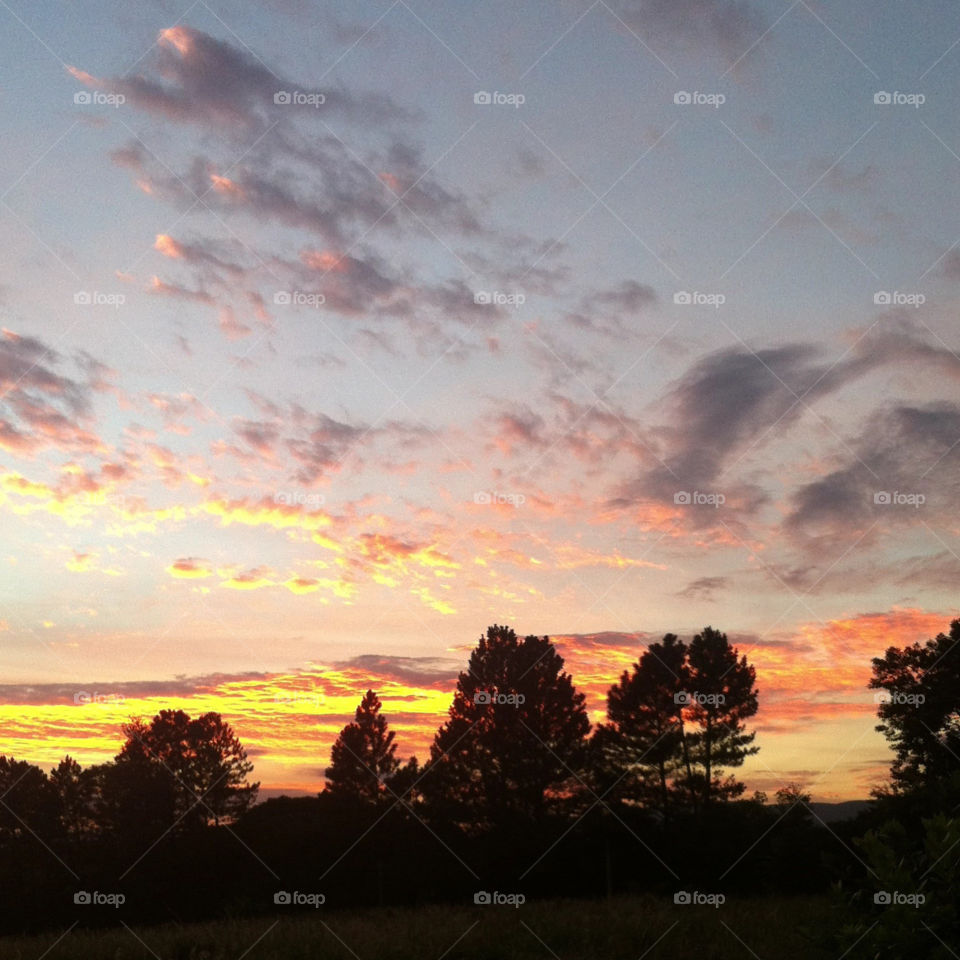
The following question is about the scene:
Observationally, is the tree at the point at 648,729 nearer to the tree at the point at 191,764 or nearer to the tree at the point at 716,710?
the tree at the point at 716,710

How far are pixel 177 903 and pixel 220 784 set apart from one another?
563 inches

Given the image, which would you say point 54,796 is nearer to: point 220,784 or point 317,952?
point 220,784

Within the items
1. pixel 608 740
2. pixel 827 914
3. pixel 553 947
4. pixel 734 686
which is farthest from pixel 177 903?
pixel 827 914

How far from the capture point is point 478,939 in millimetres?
19344

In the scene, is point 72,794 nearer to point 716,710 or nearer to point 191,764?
point 191,764

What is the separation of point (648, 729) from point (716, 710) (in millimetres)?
3898

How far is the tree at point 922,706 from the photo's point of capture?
1812 inches

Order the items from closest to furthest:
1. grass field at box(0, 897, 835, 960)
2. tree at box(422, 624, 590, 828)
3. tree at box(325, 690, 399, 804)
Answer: grass field at box(0, 897, 835, 960), tree at box(422, 624, 590, 828), tree at box(325, 690, 399, 804)

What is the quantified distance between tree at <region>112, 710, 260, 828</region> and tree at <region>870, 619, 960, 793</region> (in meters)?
33.4

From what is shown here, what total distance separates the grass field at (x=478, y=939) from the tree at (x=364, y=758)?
3063cm

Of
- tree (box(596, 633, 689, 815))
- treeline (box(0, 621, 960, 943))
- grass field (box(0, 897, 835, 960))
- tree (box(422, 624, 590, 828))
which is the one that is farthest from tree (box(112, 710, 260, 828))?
grass field (box(0, 897, 835, 960))

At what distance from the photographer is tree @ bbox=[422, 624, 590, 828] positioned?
45562mm

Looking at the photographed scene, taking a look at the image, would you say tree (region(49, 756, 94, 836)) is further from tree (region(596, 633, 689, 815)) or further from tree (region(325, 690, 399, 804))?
tree (region(596, 633, 689, 815))

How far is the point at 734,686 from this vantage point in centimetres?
5034
